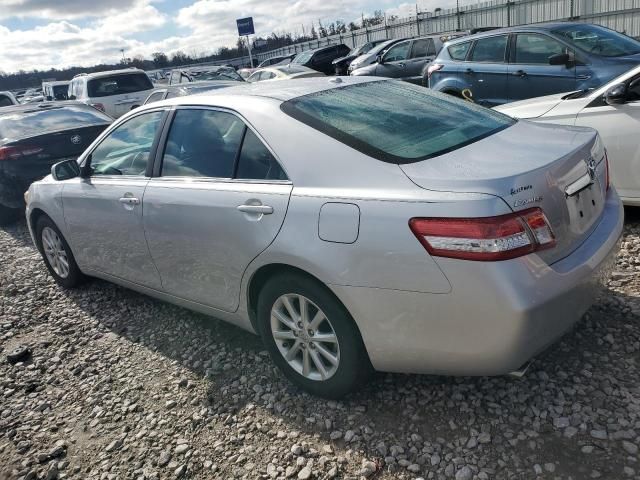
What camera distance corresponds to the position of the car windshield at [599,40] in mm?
6758

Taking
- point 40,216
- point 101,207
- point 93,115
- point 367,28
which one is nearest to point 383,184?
point 101,207

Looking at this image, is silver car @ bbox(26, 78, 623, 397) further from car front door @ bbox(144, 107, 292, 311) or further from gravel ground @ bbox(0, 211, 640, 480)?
gravel ground @ bbox(0, 211, 640, 480)

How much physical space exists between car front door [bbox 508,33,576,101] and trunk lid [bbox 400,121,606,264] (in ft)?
15.1

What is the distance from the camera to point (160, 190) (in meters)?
3.42

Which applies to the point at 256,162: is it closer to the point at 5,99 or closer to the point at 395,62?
the point at 395,62

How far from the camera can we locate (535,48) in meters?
7.43

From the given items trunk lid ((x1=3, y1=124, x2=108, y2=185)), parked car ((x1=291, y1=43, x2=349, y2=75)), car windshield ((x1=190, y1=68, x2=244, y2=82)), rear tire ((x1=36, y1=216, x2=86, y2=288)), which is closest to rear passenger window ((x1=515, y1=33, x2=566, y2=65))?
trunk lid ((x1=3, y1=124, x2=108, y2=185))

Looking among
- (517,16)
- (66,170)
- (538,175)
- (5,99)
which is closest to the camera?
(538,175)

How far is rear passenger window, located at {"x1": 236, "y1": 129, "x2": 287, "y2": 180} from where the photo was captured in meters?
2.84

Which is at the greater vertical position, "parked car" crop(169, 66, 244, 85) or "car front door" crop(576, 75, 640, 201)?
"parked car" crop(169, 66, 244, 85)

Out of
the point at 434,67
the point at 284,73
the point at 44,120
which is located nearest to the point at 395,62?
the point at 284,73

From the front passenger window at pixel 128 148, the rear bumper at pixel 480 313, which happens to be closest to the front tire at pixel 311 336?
the rear bumper at pixel 480 313

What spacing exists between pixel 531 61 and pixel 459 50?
57.4 inches

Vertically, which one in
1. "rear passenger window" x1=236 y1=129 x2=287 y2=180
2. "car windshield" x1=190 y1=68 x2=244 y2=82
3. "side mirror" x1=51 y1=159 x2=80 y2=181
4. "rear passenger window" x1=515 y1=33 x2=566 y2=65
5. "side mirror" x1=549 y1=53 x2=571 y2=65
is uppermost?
"car windshield" x1=190 y1=68 x2=244 y2=82
